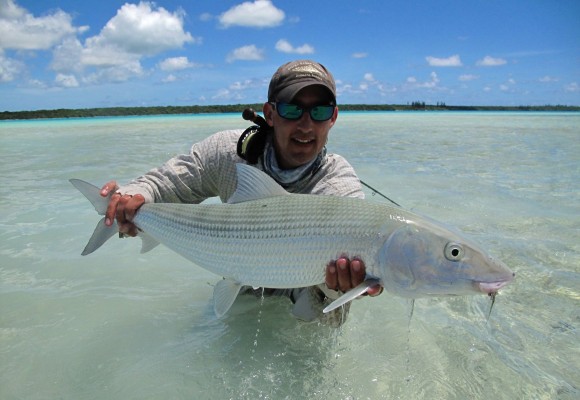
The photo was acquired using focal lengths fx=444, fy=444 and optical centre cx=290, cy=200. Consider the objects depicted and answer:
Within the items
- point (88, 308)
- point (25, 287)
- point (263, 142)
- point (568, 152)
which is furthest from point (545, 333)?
point (568, 152)

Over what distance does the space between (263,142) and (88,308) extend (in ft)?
6.14

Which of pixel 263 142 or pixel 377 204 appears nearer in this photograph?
pixel 377 204

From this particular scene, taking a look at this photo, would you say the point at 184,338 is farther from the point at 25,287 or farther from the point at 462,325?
the point at 462,325

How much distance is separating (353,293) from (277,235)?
524 mm

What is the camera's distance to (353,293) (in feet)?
6.18

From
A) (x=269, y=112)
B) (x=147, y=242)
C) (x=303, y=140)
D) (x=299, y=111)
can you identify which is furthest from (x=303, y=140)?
(x=147, y=242)

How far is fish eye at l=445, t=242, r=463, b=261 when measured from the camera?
180 cm

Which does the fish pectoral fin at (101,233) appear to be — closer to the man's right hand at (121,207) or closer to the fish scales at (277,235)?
the man's right hand at (121,207)

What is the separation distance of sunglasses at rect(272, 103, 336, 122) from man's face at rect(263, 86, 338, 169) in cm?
2

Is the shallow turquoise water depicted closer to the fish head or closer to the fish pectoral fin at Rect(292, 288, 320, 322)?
the fish pectoral fin at Rect(292, 288, 320, 322)

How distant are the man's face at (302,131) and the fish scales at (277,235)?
2.11 ft

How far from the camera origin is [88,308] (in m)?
3.42

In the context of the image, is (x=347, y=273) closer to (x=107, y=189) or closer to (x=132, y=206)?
(x=132, y=206)

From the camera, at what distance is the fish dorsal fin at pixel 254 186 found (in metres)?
2.40
